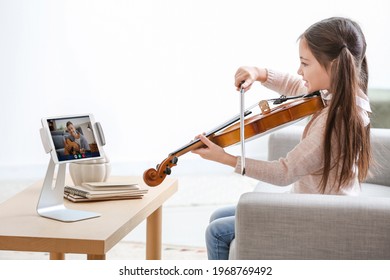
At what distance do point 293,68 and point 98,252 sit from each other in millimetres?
3507

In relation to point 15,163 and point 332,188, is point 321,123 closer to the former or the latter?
point 332,188

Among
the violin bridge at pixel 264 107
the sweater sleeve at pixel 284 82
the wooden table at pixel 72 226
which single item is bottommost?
the wooden table at pixel 72 226

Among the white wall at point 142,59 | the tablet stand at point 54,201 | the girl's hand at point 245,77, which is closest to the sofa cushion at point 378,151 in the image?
the girl's hand at point 245,77

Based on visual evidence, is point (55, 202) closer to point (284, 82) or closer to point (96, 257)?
point (96, 257)

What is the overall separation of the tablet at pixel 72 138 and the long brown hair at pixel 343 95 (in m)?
0.66

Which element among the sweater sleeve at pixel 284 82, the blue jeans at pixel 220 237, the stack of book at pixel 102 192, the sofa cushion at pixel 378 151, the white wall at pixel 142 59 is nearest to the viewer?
the blue jeans at pixel 220 237

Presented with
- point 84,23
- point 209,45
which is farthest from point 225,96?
point 84,23

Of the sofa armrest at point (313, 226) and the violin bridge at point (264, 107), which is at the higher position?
the violin bridge at point (264, 107)

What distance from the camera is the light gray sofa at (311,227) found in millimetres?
1814

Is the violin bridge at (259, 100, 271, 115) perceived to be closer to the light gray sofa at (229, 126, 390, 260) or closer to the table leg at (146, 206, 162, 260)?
the light gray sofa at (229, 126, 390, 260)

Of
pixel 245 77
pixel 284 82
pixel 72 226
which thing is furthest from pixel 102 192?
pixel 284 82

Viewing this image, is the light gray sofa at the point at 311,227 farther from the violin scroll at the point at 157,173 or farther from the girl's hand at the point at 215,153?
the violin scroll at the point at 157,173

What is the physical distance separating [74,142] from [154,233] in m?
0.60

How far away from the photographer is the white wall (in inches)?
195
